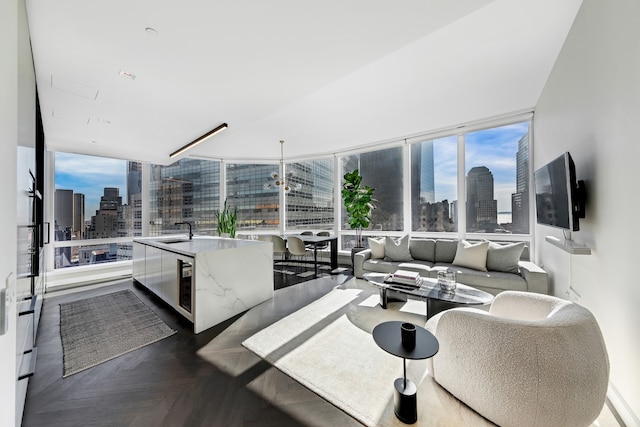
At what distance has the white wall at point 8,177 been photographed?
95 cm

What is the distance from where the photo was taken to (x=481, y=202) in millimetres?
4668

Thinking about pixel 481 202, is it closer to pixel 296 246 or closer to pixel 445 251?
pixel 445 251

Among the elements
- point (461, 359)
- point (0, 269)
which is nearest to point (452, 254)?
point (461, 359)

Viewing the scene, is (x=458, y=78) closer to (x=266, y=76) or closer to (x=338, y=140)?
(x=266, y=76)

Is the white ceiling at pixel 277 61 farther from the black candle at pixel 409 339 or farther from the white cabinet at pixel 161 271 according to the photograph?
the black candle at pixel 409 339

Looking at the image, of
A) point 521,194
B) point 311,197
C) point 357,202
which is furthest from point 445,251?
point 311,197

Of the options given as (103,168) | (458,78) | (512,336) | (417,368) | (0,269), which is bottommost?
(417,368)

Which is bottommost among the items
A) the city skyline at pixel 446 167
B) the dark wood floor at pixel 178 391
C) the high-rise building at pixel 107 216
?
the dark wood floor at pixel 178 391

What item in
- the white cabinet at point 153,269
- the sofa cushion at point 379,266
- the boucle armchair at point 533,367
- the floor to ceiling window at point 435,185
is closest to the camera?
the boucle armchair at point 533,367

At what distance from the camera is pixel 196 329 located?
8.65 ft

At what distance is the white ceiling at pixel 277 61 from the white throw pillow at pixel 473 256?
224 cm

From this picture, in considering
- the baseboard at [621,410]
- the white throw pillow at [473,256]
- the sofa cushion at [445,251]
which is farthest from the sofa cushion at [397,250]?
the baseboard at [621,410]

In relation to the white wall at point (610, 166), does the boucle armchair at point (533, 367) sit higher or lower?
lower

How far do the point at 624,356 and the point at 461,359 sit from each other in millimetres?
1077
